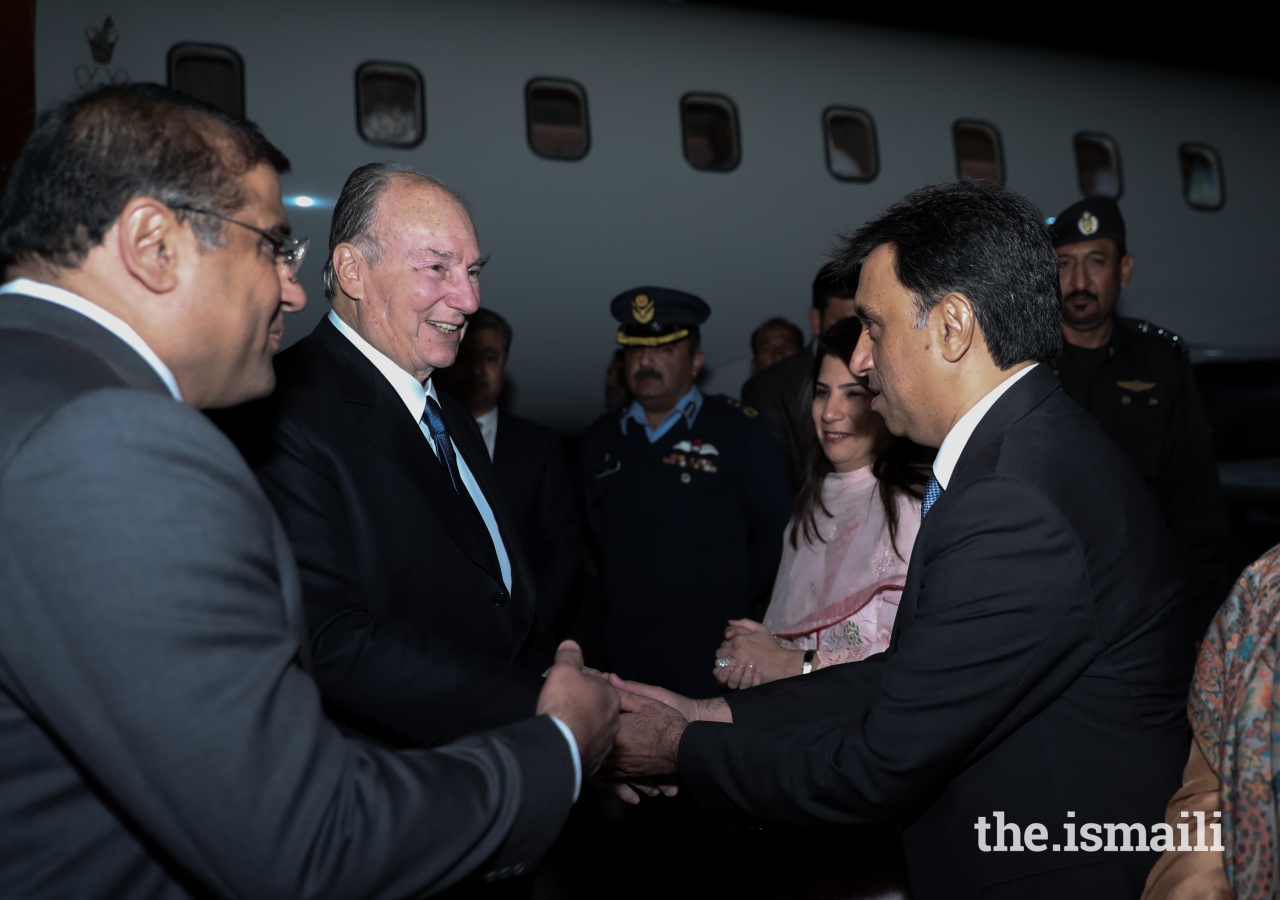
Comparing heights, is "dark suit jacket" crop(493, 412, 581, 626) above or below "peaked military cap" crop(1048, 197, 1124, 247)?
below

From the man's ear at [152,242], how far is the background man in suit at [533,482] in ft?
9.02

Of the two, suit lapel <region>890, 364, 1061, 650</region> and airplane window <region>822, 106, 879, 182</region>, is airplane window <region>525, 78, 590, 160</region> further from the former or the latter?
suit lapel <region>890, 364, 1061, 650</region>

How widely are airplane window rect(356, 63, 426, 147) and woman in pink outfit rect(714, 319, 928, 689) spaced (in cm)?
355

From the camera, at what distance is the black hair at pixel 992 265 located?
1777mm

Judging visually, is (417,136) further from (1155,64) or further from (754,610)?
(1155,64)

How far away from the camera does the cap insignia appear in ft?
14.6

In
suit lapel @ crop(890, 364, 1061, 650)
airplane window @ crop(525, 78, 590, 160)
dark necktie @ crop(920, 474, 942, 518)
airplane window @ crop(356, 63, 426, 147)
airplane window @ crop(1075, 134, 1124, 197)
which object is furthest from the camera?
airplane window @ crop(1075, 134, 1124, 197)

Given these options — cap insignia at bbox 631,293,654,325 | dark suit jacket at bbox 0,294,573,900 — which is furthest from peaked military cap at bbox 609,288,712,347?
dark suit jacket at bbox 0,294,573,900

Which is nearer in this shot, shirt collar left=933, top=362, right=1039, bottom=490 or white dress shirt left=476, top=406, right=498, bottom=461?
shirt collar left=933, top=362, right=1039, bottom=490

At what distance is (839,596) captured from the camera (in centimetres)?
252

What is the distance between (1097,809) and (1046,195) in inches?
267

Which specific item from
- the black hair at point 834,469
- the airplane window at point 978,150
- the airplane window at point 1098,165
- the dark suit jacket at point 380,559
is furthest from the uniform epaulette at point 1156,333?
the airplane window at point 1098,165

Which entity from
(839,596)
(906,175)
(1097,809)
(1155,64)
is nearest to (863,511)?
(839,596)

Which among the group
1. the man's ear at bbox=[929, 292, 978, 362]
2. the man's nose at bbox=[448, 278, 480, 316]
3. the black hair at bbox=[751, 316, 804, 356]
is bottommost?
the black hair at bbox=[751, 316, 804, 356]
